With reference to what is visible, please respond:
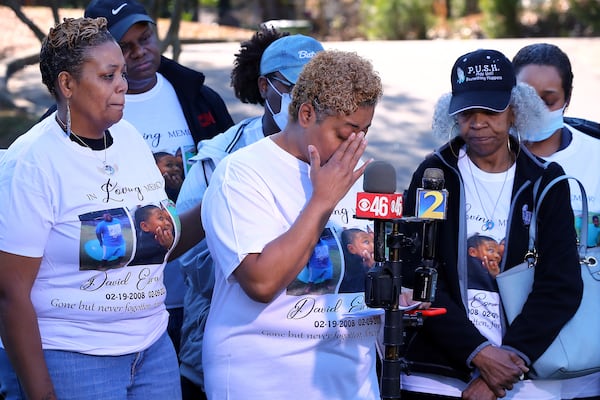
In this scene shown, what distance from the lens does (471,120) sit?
3781 millimetres

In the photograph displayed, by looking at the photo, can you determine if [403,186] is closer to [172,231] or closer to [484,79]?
[484,79]

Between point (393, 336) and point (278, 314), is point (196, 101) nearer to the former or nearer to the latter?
point (278, 314)

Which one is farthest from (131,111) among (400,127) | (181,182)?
(400,127)

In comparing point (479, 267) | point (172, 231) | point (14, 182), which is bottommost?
point (479, 267)

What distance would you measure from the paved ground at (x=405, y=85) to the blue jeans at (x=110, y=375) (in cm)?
605

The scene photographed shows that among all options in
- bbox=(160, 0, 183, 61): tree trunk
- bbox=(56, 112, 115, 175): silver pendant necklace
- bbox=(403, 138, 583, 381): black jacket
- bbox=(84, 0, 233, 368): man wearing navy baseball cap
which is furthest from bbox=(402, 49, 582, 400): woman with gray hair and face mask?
bbox=(160, 0, 183, 61): tree trunk

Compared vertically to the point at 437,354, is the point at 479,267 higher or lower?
higher

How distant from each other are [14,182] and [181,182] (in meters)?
1.32

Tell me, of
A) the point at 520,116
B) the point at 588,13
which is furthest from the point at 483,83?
the point at 588,13

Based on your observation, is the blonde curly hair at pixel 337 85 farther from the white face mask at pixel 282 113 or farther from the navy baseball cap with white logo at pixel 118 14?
the navy baseball cap with white logo at pixel 118 14

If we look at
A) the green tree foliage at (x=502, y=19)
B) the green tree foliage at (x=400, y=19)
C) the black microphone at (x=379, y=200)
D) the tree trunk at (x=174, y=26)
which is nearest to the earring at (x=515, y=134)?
the black microphone at (x=379, y=200)

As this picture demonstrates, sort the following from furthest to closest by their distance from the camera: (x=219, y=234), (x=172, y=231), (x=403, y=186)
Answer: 1. (x=403, y=186)
2. (x=172, y=231)
3. (x=219, y=234)

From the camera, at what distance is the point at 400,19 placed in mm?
22062

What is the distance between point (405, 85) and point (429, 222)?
10844mm
